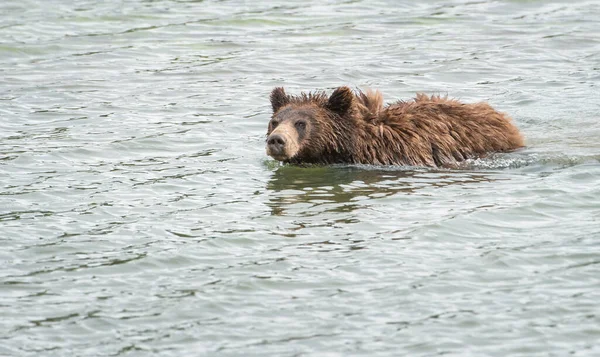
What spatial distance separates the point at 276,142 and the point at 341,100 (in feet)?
3.34

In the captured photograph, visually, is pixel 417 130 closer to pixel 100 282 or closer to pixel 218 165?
pixel 218 165

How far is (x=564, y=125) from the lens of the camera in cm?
1559

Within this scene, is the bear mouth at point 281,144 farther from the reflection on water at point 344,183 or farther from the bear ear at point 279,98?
the bear ear at point 279,98

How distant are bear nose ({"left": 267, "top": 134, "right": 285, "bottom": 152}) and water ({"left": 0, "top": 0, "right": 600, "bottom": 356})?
48cm

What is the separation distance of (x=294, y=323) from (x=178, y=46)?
13.9 m

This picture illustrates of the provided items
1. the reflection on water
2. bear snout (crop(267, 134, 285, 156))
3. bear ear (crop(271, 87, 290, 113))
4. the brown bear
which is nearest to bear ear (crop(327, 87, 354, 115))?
the brown bear

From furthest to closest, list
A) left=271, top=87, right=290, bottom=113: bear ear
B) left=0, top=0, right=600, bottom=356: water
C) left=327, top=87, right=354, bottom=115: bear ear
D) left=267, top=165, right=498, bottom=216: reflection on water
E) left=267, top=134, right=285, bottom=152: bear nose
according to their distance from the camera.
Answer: left=271, top=87, right=290, bottom=113: bear ear → left=327, top=87, right=354, bottom=115: bear ear → left=267, top=134, right=285, bottom=152: bear nose → left=267, top=165, right=498, bottom=216: reflection on water → left=0, top=0, right=600, bottom=356: water

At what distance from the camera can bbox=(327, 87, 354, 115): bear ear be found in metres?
13.4

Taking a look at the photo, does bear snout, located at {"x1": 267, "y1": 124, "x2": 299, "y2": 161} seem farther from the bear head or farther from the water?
the water

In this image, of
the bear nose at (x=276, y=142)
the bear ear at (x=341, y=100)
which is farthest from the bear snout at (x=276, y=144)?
the bear ear at (x=341, y=100)

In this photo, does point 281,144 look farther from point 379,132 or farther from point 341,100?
point 379,132

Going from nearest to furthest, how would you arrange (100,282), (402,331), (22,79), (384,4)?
(402,331)
(100,282)
(22,79)
(384,4)

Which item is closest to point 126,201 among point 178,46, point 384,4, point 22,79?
point 22,79

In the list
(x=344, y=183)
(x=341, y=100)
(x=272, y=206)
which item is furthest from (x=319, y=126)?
(x=272, y=206)
